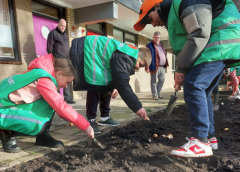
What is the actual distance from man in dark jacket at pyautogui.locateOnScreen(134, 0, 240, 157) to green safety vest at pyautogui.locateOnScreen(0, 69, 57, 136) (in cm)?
130

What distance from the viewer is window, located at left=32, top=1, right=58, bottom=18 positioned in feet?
15.9

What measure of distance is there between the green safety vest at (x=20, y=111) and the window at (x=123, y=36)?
6815 millimetres

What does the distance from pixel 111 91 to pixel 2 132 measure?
5.00 feet

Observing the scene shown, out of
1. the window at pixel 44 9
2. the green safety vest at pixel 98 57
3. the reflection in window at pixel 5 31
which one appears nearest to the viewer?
the green safety vest at pixel 98 57

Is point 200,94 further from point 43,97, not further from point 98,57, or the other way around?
point 43,97


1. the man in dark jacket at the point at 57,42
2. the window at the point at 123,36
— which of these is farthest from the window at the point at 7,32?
the window at the point at 123,36

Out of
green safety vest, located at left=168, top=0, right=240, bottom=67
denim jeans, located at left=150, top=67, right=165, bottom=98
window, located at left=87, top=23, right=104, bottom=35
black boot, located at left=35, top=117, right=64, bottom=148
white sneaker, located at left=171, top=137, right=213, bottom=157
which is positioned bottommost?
black boot, located at left=35, top=117, right=64, bottom=148

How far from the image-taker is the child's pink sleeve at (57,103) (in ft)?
5.41

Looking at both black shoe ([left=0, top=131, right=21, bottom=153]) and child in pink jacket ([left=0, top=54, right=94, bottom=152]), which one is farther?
black shoe ([left=0, top=131, right=21, bottom=153])

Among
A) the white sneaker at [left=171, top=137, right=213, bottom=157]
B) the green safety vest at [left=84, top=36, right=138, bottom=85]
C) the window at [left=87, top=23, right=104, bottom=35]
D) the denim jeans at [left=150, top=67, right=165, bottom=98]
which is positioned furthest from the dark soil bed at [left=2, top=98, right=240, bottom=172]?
the window at [left=87, top=23, right=104, bottom=35]

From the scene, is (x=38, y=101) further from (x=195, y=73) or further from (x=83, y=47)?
(x=195, y=73)

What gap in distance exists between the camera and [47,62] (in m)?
1.85

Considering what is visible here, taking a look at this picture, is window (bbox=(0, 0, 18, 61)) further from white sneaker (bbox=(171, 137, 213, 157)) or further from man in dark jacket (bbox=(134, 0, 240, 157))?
white sneaker (bbox=(171, 137, 213, 157))

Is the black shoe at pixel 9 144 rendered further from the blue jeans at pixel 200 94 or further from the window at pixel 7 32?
the window at pixel 7 32
